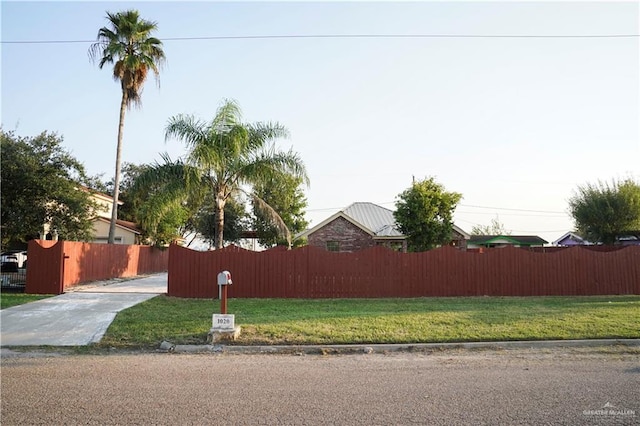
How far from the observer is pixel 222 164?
17047mm

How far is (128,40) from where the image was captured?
2348cm

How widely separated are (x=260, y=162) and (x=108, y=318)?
26.0 ft

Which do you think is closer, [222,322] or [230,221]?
[222,322]

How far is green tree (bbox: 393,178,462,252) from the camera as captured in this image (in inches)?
917

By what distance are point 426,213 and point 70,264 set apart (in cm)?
1541

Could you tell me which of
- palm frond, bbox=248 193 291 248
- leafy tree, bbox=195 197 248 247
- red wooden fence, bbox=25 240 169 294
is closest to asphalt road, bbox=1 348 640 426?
red wooden fence, bbox=25 240 169 294

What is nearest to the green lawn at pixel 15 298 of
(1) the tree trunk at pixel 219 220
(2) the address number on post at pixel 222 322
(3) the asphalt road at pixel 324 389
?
(1) the tree trunk at pixel 219 220

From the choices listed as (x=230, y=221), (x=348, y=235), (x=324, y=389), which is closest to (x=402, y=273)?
(x=324, y=389)

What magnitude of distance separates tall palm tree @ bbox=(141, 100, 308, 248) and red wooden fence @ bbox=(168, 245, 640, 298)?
7.04 ft

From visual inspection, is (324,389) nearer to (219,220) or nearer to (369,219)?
(219,220)

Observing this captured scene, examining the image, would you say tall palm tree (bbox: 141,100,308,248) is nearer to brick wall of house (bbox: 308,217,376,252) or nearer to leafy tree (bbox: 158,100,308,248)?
leafy tree (bbox: 158,100,308,248)

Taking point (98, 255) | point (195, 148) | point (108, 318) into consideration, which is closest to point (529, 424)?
point (108, 318)

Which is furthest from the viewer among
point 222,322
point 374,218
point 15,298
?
point 374,218

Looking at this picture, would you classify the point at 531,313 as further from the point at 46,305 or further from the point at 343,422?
the point at 46,305
